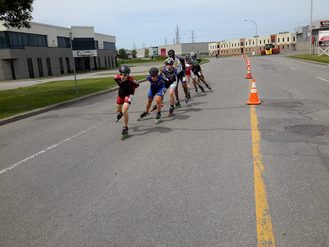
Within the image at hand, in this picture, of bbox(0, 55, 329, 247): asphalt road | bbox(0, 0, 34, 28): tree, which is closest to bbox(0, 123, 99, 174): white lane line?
bbox(0, 55, 329, 247): asphalt road

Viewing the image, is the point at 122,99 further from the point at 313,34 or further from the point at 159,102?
the point at 313,34

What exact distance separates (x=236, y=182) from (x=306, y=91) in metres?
10.6

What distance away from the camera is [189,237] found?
3.61 m

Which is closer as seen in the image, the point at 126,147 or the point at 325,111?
the point at 126,147

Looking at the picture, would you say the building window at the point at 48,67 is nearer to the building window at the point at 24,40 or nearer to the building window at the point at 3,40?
the building window at the point at 24,40

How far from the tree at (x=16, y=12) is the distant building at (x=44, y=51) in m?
26.2

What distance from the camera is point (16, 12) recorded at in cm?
1570

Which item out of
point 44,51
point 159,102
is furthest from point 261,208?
point 44,51

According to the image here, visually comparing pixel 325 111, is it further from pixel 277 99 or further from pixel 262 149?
pixel 262 149

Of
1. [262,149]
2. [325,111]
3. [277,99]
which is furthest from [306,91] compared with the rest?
[262,149]

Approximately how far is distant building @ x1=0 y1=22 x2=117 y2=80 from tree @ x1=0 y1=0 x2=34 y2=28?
2617 cm

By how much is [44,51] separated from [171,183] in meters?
54.1


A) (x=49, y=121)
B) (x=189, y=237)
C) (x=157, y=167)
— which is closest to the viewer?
(x=189, y=237)

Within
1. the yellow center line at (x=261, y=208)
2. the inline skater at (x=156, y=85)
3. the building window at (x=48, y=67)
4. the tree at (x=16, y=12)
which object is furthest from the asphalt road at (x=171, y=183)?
the building window at (x=48, y=67)
